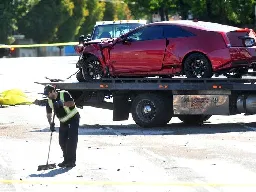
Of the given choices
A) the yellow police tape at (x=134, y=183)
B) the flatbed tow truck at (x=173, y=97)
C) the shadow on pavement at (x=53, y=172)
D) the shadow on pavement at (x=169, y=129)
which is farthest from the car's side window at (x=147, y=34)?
the yellow police tape at (x=134, y=183)

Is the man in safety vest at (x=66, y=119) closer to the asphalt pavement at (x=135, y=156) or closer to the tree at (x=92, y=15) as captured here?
the asphalt pavement at (x=135, y=156)

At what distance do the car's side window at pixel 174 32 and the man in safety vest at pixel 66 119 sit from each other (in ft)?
20.1

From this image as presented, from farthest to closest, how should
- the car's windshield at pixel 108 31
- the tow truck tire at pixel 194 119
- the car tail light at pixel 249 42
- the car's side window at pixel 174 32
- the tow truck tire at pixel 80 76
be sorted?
the car's windshield at pixel 108 31, the tow truck tire at pixel 80 76, the tow truck tire at pixel 194 119, the car's side window at pixel 174 32, the car tail light at pixel 249 42

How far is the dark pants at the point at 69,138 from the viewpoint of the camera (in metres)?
16.0

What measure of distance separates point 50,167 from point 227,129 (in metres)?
6.95

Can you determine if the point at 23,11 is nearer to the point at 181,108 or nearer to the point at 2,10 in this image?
the point at 2,10

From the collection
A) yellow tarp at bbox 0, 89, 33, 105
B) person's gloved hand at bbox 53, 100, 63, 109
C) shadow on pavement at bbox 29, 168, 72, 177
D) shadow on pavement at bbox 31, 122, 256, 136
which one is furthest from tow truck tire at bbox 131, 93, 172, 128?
yellow tarp at bbox 0, 89, 33, 105

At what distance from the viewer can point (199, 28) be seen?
71.2ft

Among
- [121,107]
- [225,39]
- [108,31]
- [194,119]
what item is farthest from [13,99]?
[225,39]

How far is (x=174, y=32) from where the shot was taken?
72.1 ft

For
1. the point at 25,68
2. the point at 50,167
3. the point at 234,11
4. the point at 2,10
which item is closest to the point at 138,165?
the point at 50,167

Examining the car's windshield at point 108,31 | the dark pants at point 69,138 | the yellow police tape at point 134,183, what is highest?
the car's windshield at point 108,31

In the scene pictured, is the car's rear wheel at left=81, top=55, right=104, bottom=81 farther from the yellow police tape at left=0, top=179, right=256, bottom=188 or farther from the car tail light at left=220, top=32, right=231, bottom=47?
the yellow police tape at left=0, top=179, right=256, bottom=188

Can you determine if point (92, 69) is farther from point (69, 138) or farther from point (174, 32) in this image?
point (69, 138)
